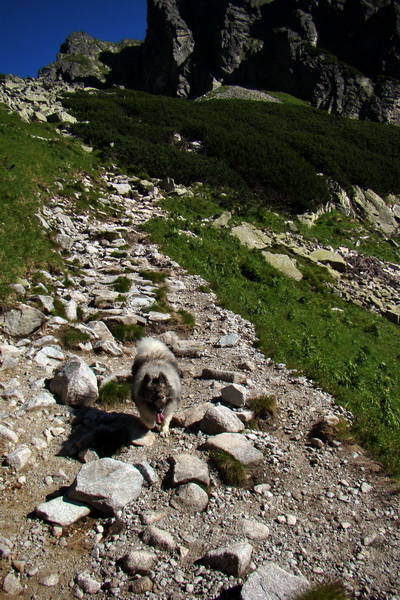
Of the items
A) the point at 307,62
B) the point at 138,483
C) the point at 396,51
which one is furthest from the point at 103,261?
the point at 396,51

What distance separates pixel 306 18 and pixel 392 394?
12069 centimetres

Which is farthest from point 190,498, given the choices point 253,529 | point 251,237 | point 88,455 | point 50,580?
point 251,237

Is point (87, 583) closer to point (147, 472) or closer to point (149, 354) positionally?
point (147, 472)

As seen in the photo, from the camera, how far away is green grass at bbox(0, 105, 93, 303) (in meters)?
11.6

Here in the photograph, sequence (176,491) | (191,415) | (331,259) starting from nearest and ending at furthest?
(176,491) < (191,415) < (331,259)

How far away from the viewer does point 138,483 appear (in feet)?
17.7

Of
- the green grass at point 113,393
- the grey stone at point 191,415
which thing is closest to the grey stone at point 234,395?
the grey stone at point 191,415

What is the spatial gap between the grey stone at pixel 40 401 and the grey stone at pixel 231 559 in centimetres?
377

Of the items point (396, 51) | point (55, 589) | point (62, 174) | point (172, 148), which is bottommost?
point (55, 589)

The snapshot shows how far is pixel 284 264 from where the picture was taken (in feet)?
66.0

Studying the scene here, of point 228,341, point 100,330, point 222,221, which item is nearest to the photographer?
point 100,330

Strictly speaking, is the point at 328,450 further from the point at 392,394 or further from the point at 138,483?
the point at 392,394

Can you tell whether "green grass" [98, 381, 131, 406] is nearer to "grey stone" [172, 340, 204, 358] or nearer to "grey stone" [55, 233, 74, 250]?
"grey stone" [172, 340, 204, 358]

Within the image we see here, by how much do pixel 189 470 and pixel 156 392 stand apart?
4.17ft
